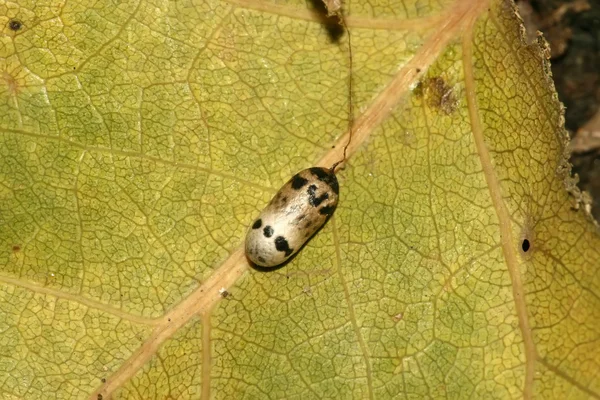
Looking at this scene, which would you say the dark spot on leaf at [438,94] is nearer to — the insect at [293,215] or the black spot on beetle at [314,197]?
the insect at [293,215]

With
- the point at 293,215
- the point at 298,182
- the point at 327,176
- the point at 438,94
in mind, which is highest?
the point at 438,94

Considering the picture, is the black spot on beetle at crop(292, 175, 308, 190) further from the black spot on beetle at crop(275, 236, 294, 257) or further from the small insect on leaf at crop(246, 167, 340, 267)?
the black spot on beetle at crop(275, 236, 294, 257)

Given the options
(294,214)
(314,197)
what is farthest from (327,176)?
(294,214)

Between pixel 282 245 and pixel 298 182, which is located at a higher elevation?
pixel 298 182

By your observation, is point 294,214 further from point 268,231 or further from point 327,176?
point 327,176

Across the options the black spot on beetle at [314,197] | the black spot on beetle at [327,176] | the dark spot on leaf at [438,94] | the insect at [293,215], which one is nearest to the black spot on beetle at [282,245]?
the insect at [293,215]

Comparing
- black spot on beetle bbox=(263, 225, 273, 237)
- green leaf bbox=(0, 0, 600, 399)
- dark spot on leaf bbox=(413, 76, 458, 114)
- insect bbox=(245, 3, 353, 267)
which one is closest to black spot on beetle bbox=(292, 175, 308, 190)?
insect bbox=(245, 3, 353, 267)

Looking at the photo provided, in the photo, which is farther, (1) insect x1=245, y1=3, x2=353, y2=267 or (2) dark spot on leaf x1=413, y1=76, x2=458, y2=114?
(2) dark spot on leaf x1=413, y1=76, x2=458, y2=114

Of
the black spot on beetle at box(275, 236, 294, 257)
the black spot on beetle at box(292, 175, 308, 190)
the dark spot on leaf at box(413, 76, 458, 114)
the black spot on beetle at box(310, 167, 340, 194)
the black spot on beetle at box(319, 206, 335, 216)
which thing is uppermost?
the dark spot on leaf at box(413, 76, 458, 114)

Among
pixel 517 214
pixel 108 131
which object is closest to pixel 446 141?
pixel 517 214
